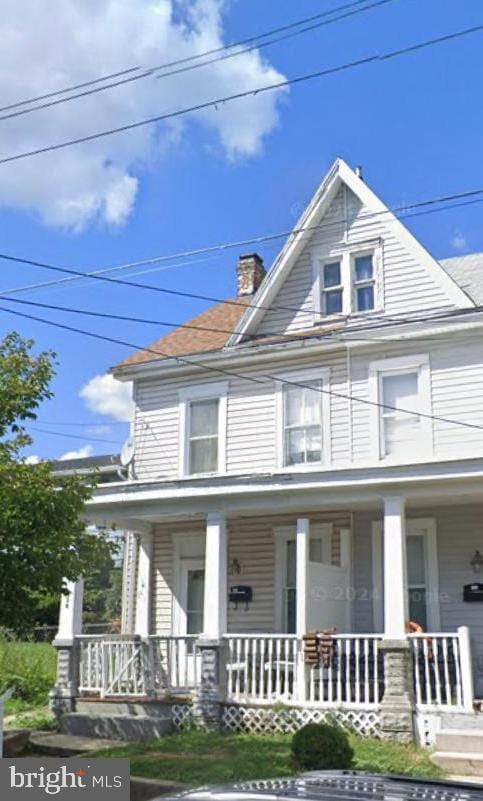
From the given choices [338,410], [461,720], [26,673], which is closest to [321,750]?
[461,720]

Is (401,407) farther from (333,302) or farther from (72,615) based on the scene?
(72,615)

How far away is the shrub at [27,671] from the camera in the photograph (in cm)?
1680

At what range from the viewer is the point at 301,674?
12.1 meters

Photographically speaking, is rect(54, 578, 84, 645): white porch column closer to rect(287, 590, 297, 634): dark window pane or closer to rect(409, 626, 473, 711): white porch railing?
rect(287, 590, 297, 634): dark window pane

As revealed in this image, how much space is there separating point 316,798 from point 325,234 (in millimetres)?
14418

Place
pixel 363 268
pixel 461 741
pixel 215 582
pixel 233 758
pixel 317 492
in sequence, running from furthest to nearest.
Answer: pixel 363 268 < pixel 215 582 < pixel 317 492 < pixel 461 741 < pixel 233 758

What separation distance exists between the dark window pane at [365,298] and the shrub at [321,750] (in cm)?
858

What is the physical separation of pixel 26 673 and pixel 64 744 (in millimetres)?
6243

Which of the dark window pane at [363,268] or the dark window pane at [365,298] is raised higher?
the dark window pane at [363,268]

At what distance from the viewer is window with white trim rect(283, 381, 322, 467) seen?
15312mm

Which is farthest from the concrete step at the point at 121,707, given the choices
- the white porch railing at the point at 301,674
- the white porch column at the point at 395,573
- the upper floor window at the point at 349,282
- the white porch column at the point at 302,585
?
the upper floor window at the point at 349,282

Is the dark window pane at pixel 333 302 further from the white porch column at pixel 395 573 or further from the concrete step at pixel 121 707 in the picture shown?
the concrete step at pixel 121 707

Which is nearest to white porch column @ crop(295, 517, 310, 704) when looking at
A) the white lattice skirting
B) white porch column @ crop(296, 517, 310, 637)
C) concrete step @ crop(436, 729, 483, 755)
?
white porch column @ crop(296, 517, 310, 637)

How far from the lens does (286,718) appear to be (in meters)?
12.0
